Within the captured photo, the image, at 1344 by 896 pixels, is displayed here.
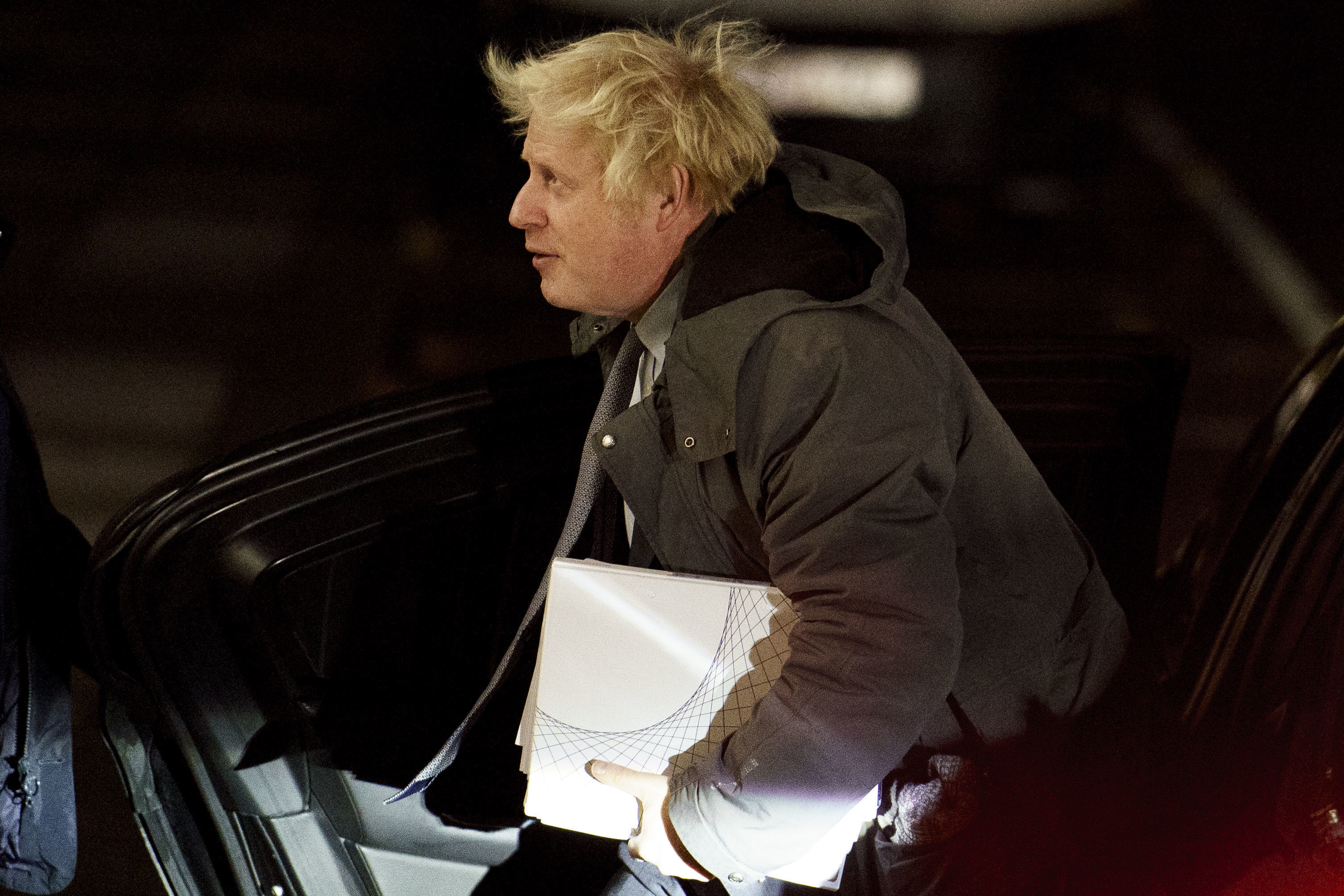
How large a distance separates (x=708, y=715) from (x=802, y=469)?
34cm

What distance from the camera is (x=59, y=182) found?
66.4 inches

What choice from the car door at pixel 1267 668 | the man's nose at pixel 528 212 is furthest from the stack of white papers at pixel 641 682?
the car door at pixel 1267 668

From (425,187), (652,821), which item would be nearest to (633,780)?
(652,821)

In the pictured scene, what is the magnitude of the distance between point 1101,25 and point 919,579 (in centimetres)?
115

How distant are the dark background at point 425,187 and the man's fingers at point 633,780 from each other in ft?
2.51

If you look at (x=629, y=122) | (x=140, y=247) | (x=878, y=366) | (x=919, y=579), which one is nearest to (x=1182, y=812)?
(x=919, y=579)

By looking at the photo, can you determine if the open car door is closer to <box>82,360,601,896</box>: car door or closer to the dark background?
<box>82,360,601,896</box>: car door

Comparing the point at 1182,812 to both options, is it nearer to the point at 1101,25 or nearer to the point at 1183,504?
the point at 1183,504

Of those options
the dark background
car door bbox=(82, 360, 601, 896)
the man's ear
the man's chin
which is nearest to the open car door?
car door bbox=(82, 360, 601, 896)

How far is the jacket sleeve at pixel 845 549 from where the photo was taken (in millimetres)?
888

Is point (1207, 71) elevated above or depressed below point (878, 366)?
above

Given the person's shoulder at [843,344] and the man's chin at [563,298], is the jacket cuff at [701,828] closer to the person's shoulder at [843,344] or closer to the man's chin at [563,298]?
the person's shoulder at [843,344]

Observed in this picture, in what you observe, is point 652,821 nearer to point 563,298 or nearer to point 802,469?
point 802,469

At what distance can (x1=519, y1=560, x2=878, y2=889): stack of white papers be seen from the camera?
1.06 meters
